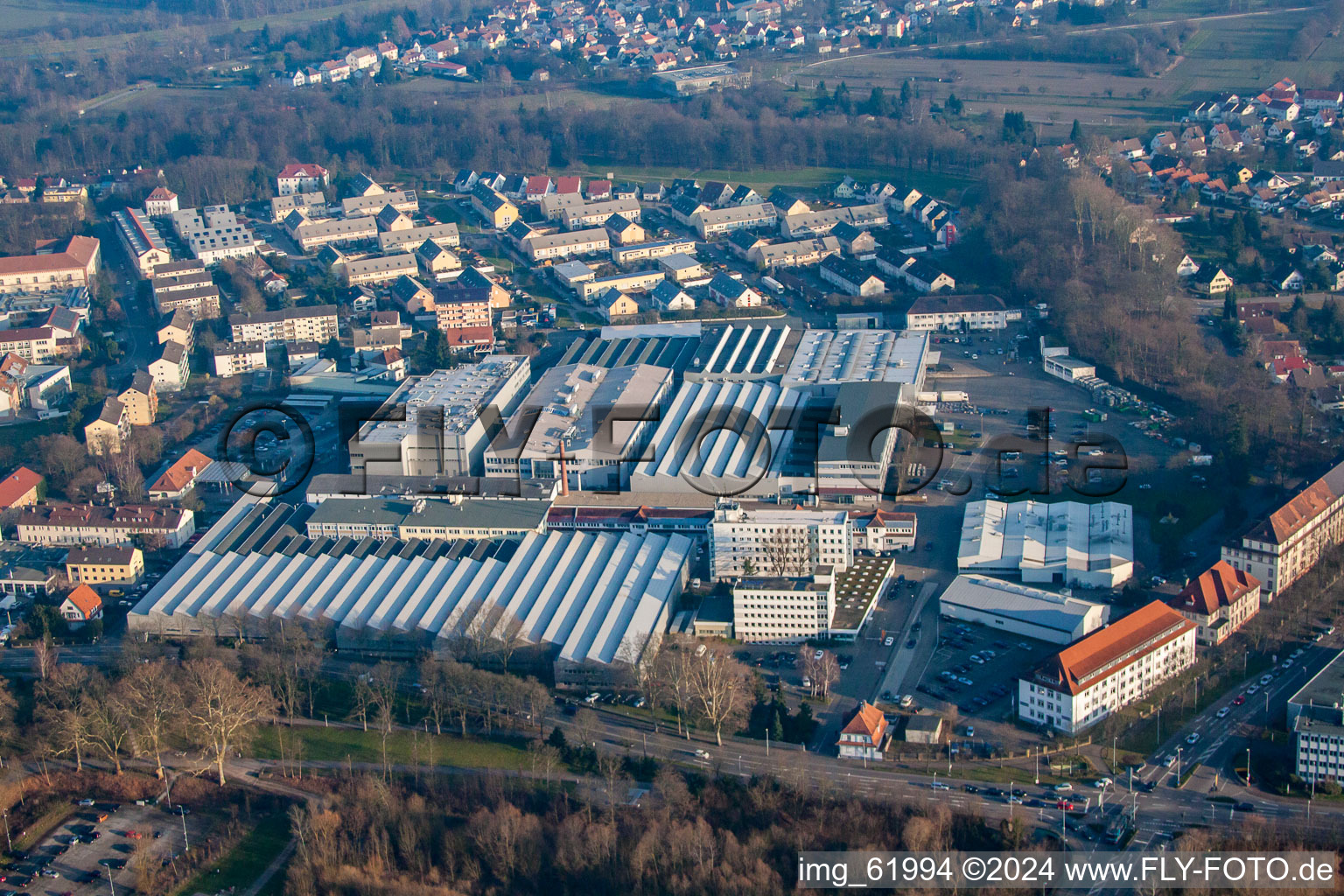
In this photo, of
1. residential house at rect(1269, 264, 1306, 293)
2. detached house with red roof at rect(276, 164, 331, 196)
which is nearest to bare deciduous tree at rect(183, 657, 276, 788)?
residential house at rect(1269, 264, 1306, 293)

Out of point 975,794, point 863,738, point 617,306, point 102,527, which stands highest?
point 617,306

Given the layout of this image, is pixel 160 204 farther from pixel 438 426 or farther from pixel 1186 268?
pixel 1186 268

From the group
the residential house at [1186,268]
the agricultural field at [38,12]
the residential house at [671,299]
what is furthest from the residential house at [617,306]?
the agricultural field at [38,12]

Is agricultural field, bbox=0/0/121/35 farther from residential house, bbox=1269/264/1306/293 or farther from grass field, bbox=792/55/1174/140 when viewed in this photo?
residential house, bbox=1269/264/1306/293

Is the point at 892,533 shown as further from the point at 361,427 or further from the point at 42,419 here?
the point at 42,419

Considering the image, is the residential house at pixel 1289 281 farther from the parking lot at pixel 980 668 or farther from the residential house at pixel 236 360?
the residential house at pixel 236 360

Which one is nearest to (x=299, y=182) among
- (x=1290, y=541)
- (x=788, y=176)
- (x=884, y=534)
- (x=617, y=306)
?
(x=788, y=176)

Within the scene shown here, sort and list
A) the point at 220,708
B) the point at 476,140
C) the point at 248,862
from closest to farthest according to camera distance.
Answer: the point at 248,862, the point at 220,708, the point at 476,140
